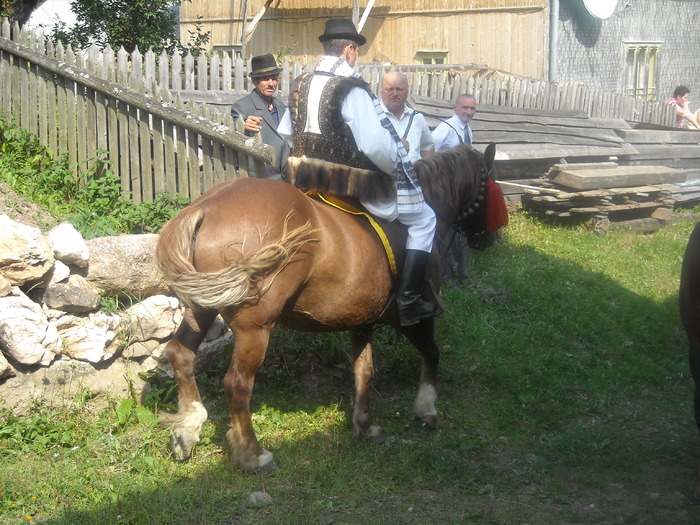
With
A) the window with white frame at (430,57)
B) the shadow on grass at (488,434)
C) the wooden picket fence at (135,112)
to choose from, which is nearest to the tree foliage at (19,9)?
the wooden picket fence at (135,112)

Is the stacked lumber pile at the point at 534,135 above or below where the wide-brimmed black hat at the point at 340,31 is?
below

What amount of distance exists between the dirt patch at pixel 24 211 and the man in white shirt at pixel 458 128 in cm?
410

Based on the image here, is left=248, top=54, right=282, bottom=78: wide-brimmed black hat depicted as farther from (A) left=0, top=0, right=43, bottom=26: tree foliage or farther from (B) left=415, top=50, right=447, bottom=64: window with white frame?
(B) left=415, top=50, right=447, bottom=64: window with white frame

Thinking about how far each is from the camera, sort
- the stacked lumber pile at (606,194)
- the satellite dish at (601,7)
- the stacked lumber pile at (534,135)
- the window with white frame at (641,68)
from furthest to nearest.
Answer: the window with white frame at (641,68)
the satellite dish at (601,7)
the stacked lumber pile at (534,135)
the stacked lumber pile at (606,194)

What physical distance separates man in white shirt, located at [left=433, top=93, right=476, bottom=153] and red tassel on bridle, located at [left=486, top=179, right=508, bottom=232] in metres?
2.61

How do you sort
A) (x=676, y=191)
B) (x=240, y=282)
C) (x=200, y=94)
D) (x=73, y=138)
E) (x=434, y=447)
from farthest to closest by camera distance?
1. (x=676, y=191)
2. (x=200, y=94)
3. (x=73, y=138)
4. (x=434, y=447)
5. (x=240, y=282)

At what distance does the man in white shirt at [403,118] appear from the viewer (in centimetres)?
701

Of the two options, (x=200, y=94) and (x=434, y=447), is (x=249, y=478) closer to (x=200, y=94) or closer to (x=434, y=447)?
(x=434, y=447)

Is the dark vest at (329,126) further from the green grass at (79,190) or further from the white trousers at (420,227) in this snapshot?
the green grass at (79,190)

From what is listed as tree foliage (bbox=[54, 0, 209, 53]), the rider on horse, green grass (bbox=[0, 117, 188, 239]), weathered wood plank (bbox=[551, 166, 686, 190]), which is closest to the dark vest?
the rider on horse

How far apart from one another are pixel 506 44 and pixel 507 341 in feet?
42.4

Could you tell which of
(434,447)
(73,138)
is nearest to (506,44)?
(73,138)

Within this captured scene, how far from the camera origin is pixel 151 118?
7320mm

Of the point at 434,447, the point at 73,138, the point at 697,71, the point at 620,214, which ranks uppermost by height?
the point at 697,71
